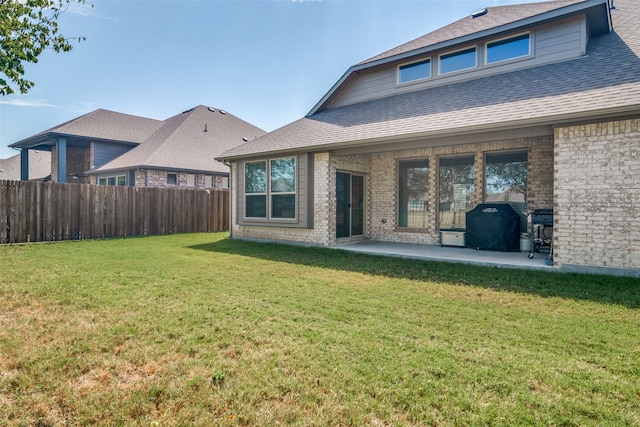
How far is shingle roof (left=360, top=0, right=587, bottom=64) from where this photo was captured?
29.1ft

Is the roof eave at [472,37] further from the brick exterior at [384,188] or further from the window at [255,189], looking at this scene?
the window at [255,189]

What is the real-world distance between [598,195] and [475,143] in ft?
11.1

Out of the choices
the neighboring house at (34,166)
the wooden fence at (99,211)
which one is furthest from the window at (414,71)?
the neighboring house at (34,166)

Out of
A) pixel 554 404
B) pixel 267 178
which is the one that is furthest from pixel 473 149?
pixel 554 404

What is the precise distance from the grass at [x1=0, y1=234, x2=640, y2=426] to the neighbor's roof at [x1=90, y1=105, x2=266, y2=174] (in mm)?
12466

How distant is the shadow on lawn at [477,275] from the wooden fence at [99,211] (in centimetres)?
578

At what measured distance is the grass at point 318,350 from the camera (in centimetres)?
224

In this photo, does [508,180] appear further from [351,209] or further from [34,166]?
[34,166]

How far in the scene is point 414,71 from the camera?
10.4 meters

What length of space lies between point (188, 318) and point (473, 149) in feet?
26.0

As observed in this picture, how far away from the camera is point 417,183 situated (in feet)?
32.8

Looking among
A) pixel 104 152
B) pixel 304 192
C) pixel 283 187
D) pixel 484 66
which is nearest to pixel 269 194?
pixel 283 187

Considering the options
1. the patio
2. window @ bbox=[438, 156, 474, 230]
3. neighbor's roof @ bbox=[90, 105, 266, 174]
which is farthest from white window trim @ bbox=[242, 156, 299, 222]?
neighbor's roof @ bbox=[90, 105, 266, 174]

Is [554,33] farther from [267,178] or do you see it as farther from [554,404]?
[554,404]
